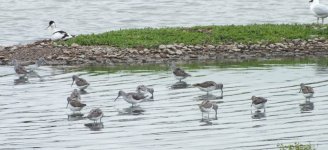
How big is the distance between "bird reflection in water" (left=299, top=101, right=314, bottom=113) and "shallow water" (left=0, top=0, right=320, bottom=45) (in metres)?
19.0

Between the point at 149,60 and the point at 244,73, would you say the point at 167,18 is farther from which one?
the point at 244,73

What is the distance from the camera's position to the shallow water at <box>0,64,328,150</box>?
63.3 feet

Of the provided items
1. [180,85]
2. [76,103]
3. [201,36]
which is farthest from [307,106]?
[201,36]

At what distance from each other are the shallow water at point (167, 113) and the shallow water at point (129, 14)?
44.8ft

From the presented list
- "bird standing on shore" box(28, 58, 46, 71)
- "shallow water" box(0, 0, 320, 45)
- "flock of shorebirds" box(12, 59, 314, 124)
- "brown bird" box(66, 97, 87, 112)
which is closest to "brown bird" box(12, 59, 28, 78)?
"bird standing on shore" box(28, 58, 46, 71)

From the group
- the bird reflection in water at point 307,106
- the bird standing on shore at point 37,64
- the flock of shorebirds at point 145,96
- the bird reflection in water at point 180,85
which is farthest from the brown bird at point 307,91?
the bird standing on shore at point 37,64

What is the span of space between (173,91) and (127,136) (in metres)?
6.05

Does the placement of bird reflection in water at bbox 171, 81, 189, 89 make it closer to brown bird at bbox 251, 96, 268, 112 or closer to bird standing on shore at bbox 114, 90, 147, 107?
bird standing on shore at bbox 114, 90, 147, 107

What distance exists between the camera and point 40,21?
47562mm

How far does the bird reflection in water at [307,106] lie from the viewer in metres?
22.5

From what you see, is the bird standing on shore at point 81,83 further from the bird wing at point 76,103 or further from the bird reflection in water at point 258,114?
the bird reflection in water at point 258,114

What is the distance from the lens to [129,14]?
164 ft

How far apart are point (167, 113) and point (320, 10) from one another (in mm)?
15187

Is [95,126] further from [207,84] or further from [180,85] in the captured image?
[180,85]
